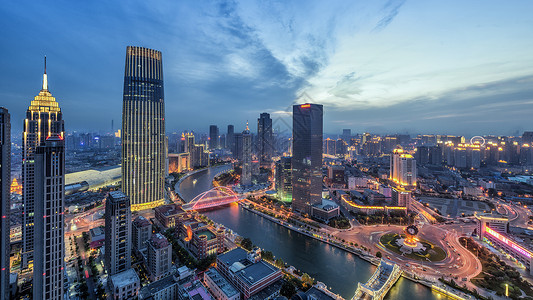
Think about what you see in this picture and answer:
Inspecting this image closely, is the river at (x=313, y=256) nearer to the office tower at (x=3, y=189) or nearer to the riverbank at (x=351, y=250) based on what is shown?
the riverbank at (x=351, y=250)

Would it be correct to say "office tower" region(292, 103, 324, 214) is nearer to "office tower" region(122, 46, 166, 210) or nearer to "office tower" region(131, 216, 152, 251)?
"office tower" region(131, 216, 152, 251)

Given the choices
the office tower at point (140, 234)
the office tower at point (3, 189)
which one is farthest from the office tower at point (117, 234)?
the office tower at point (3, 189)

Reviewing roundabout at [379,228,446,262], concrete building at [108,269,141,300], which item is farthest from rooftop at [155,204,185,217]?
roundabout at [379,228,446,262]

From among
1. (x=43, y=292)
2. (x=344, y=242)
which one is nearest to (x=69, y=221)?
(x=43, y=292)

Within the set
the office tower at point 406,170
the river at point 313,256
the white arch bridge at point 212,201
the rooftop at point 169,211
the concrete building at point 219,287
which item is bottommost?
the river at point 313,256

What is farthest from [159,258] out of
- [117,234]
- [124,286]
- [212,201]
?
[212,201]

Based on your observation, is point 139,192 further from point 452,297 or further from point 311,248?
point 452,297
